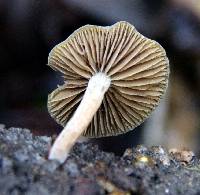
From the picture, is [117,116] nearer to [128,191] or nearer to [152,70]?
[152,70]

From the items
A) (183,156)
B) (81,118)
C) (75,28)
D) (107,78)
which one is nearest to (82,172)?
(81,118)

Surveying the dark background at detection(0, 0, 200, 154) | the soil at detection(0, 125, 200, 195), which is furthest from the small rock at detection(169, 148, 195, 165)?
the dark background at detection(0, 0, 200, 154)

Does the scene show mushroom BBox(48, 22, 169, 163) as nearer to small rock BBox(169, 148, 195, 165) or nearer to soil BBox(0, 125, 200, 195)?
soil BBox(0, 125, 200, 195)

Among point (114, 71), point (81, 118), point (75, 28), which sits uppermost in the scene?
point (114, 71)

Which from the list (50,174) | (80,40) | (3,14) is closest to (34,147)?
(50,174)

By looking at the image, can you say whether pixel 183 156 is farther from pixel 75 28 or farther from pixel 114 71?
pixel 75 28

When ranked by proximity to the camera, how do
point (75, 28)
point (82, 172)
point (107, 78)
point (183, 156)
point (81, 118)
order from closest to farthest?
point (82, 172)
point (81, 118)
point (107, 78)
point (183, 156)
point (75, 28)

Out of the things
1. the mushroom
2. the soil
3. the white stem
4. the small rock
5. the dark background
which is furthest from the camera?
the dark background
